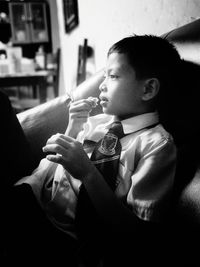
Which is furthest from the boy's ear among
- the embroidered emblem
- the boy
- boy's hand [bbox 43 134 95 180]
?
boy's hand [bbox 43 134 95 180]

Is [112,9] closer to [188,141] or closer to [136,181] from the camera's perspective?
[188,141]

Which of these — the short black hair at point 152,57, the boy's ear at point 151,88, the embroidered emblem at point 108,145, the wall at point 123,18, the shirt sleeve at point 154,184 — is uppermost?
the wall at point 123,18

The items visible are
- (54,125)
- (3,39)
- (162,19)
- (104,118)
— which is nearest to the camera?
(104,118)

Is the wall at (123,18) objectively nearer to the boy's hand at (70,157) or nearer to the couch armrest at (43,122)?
the couch armrest at (43,122)

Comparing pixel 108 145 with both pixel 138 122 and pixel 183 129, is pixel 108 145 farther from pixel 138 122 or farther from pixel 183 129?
pixel 183 129

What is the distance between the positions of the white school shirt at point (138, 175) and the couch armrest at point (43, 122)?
199mm

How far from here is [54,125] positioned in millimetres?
1207

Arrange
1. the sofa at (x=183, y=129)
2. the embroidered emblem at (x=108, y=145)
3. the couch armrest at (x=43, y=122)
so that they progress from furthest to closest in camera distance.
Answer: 1. the couch armrest at (x=43, y=122)
2. the embroidered emblem at (x=108, y=145)
3. the sofa at (x=183, y=129)

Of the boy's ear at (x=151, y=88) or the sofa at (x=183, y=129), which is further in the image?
the boy's ear at (x=151, y=88)

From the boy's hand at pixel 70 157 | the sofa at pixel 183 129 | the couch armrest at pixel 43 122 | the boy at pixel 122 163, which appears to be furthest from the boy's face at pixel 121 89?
the couch armrest at pixel 43 122

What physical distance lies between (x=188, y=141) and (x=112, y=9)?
1.36 metres

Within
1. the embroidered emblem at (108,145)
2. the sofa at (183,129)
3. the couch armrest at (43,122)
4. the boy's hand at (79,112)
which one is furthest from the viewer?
the couch armrest at (43,122)

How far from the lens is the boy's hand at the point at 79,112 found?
95 cm

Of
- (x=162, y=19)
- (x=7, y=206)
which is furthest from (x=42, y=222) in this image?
(x=162, y=19)
